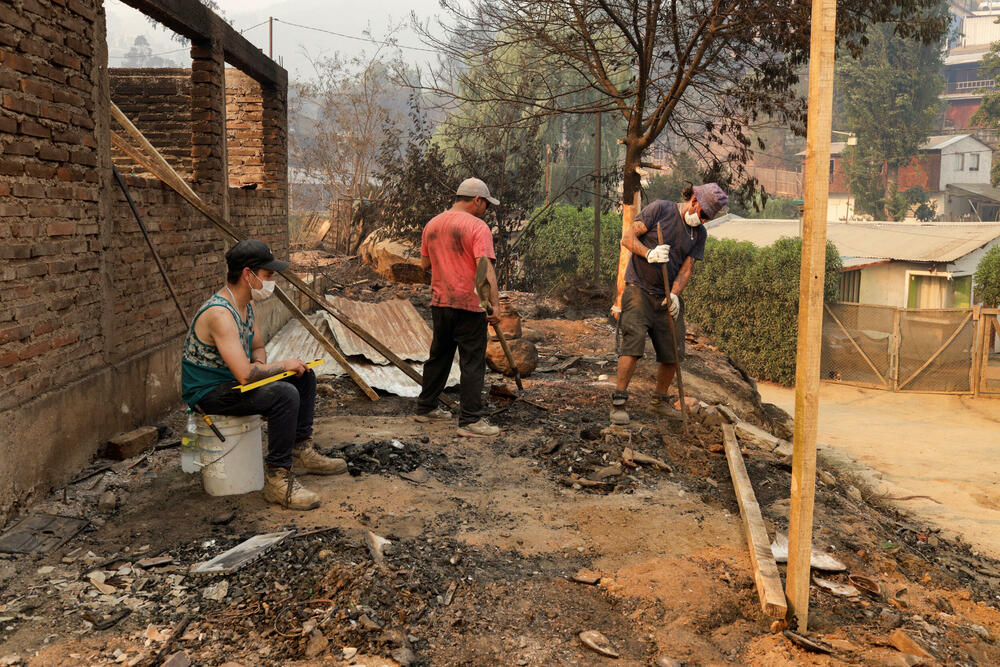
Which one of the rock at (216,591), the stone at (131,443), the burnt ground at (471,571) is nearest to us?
the burnt ground at (471,571)

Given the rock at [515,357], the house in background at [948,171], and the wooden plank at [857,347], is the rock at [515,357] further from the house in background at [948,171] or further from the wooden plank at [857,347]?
the house in background at [948,171]

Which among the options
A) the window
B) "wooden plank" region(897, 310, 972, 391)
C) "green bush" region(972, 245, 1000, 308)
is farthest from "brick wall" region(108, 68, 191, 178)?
the window

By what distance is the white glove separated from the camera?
Answer: 591cm

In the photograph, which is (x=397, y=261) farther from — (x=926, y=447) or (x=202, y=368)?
(x=202, y=368)

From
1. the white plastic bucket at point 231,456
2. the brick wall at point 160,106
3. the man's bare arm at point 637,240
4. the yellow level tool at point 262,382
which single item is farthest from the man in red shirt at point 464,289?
the brick wall at point 160,106

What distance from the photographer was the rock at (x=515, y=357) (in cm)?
824

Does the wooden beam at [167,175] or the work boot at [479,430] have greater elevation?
the wooden beam at [167,175]

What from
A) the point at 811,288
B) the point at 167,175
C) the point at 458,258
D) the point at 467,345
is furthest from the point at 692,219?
the point at 167,175

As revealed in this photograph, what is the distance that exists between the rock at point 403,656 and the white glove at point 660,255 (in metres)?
3.72

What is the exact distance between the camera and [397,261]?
16203 mm

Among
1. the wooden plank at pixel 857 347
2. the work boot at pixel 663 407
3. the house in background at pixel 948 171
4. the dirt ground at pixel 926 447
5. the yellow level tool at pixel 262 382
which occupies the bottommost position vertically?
the dirt ground at pixel 926 447

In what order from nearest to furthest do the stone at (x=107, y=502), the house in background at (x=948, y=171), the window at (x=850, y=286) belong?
the stone at (x=107, y=502) → the window at (x=850, y=286) → the house in background at (x=948, y=171)

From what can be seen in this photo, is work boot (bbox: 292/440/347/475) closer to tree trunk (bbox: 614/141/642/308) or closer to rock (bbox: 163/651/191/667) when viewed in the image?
rock (bbox: 163/651/191/667)

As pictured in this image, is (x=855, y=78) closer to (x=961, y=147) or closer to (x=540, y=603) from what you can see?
(x=961, y=147)
